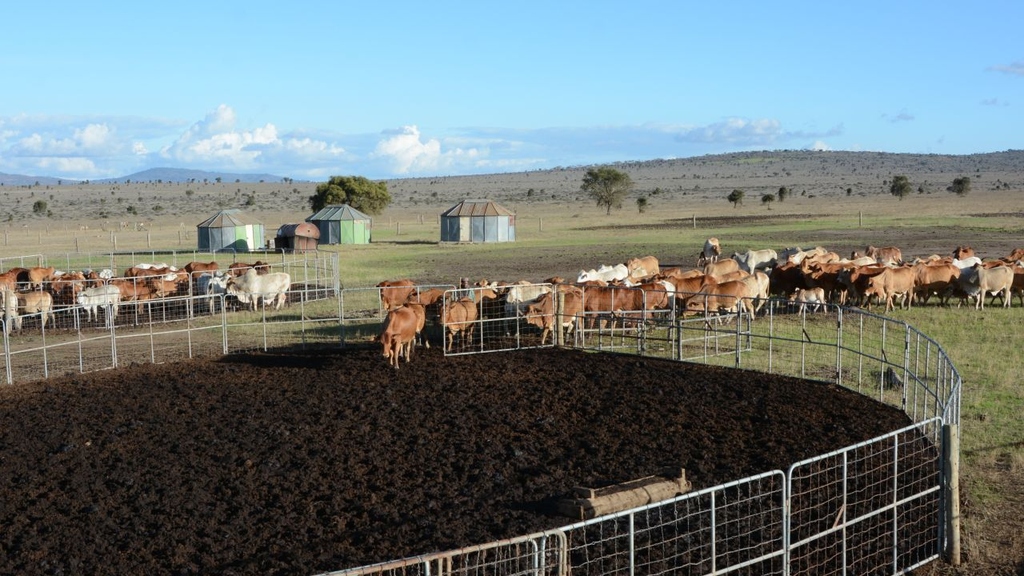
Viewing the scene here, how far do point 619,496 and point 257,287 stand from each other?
63.5 feet

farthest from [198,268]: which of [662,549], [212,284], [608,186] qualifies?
[608,186]

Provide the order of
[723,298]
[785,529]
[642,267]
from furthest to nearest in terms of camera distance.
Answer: [642,267], [723,298], [785,529]

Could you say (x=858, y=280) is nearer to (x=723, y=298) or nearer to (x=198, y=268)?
(x=723, y=298)

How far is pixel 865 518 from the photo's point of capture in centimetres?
825

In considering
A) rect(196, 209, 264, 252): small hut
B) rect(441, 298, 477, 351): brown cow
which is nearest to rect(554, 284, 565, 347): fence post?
rect(441, 298, 477, 351): brown cow

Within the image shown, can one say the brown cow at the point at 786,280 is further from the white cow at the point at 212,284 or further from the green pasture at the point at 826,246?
the white cow at the point at 212,284

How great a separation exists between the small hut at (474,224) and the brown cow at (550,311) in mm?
32876

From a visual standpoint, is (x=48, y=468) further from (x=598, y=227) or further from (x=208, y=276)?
(x=598, y=227)

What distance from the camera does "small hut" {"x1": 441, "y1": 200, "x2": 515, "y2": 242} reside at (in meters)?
52.9

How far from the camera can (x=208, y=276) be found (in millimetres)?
29188

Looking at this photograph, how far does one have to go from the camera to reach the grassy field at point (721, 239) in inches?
452

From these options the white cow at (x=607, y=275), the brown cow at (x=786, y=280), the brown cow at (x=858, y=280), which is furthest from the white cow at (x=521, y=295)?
the brown cow at (x=858, y=280)

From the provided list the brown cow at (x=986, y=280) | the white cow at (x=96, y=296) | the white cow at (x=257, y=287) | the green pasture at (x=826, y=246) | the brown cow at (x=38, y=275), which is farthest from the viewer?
the brown cow at (x=38, y=275)

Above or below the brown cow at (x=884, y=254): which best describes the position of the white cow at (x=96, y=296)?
below
